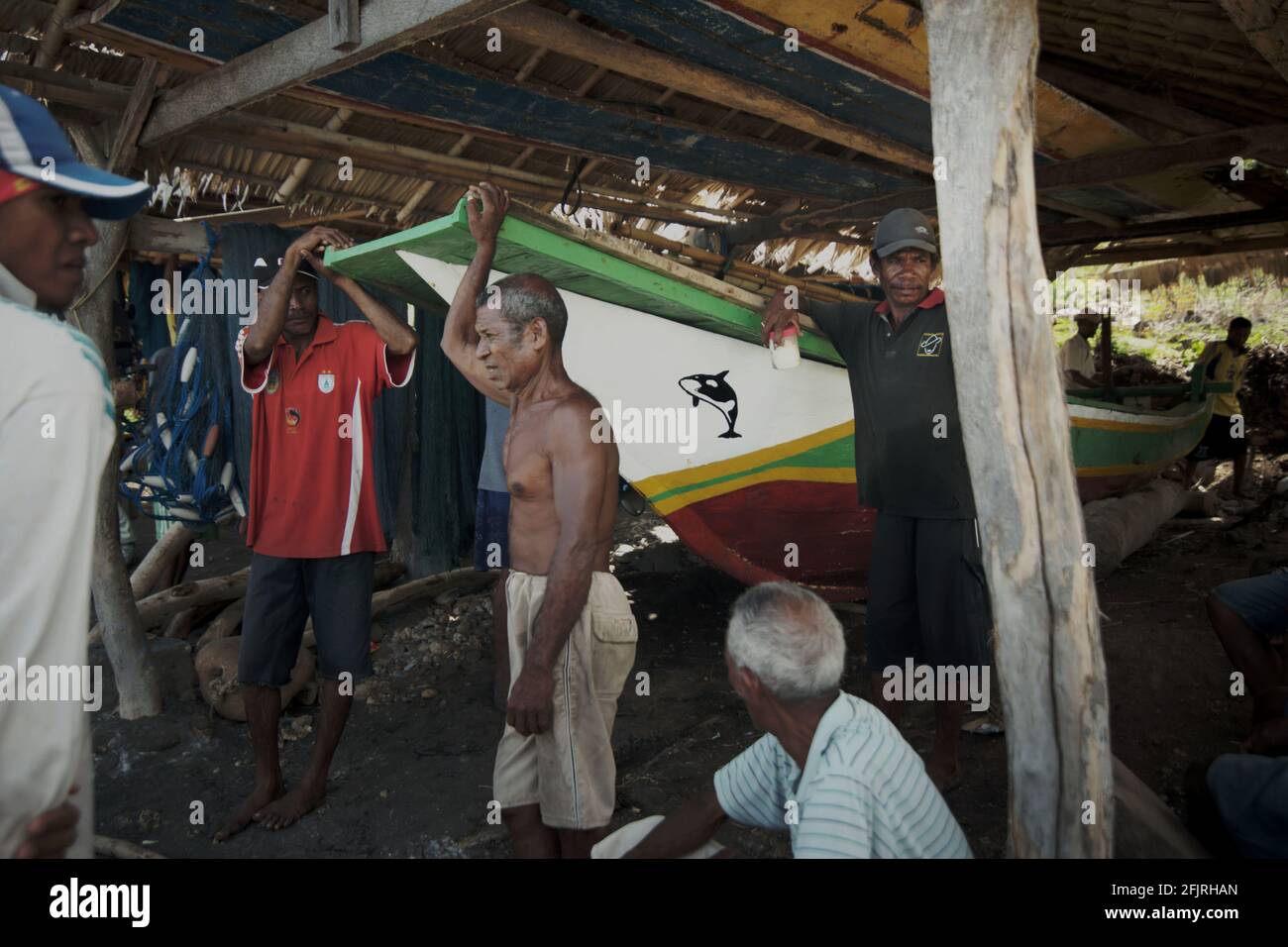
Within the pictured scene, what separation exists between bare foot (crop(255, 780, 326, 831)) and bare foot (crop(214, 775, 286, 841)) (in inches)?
0.9

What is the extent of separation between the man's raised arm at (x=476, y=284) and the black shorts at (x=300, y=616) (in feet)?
3.14

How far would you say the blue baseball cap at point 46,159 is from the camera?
147 centimetres

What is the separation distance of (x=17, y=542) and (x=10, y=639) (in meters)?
0.14

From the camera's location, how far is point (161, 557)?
591 cm

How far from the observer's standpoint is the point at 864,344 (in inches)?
143

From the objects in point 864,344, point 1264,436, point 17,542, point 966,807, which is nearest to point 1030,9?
point 864,344

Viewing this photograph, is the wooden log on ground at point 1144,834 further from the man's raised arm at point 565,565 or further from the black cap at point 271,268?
the black cap at point 271,268

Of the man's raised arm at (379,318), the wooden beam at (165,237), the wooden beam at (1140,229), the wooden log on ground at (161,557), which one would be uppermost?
the wooden beam at (1140,229)

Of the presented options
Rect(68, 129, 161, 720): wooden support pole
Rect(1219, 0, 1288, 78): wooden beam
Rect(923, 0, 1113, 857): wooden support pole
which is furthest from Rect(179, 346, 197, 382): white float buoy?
Rect(1219, 0, 1288, 78): wooden beam

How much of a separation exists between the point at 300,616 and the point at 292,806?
2.40ft

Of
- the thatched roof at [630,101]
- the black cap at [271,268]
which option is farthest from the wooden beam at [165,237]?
the black cap at [271,268]

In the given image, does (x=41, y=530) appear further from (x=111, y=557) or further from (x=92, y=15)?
(x=111, y=557)

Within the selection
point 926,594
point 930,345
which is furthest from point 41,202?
point 926,594

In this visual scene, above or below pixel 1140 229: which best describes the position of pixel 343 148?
below
